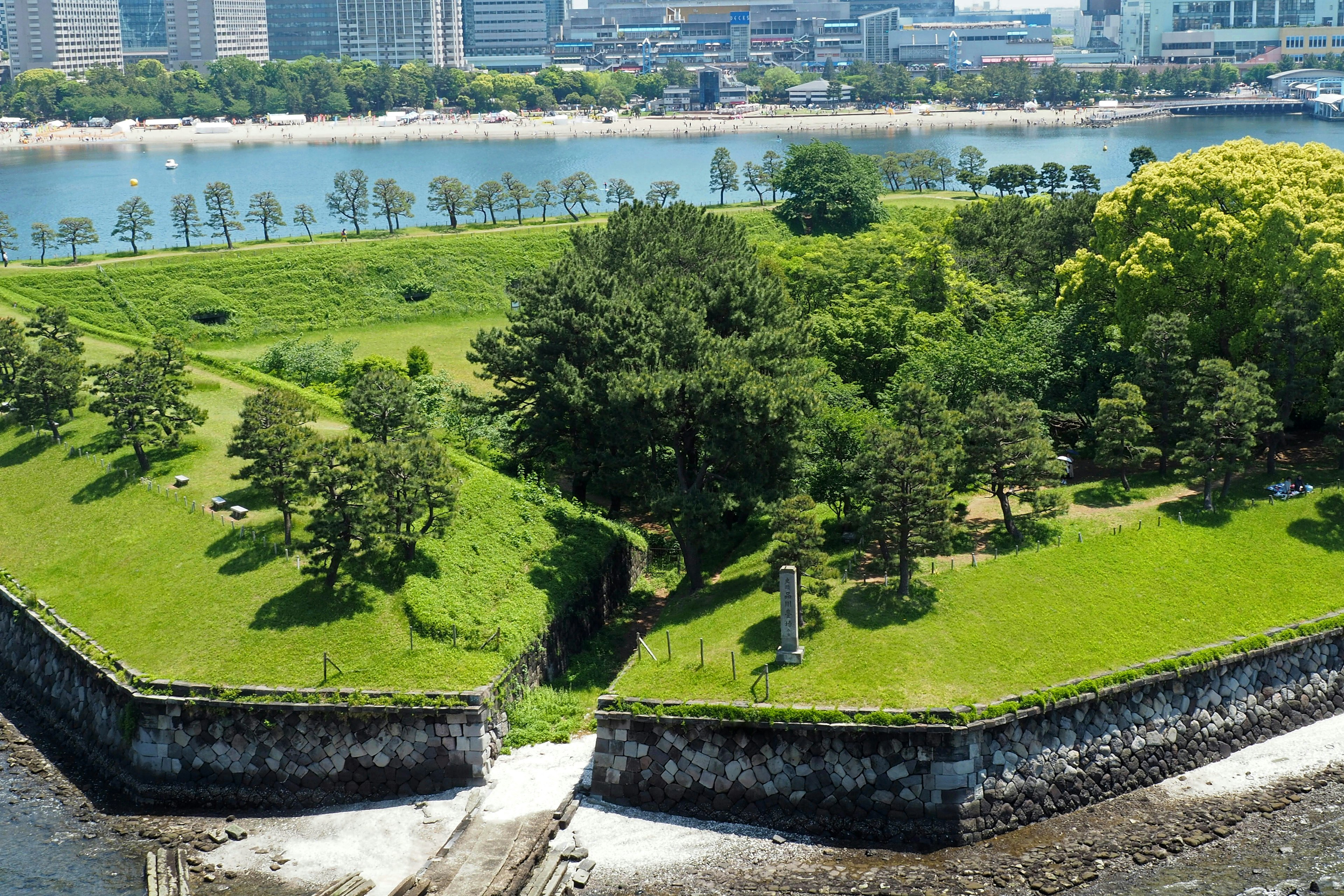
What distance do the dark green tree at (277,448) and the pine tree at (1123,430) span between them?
90.1 feet

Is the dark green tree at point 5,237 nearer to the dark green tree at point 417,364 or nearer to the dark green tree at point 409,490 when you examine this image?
the dark green tree at point 417,364

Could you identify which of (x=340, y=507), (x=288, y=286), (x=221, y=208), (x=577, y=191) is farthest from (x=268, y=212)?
(x=340, y=507)

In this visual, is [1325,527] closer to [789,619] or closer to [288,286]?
[789,619]

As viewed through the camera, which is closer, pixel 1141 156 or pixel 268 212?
pixel 268 212

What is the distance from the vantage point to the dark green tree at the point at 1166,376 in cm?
5075

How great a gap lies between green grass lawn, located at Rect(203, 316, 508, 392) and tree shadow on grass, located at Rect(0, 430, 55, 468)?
19.1 m

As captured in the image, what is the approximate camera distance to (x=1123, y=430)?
49.3m

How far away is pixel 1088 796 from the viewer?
38156 mm

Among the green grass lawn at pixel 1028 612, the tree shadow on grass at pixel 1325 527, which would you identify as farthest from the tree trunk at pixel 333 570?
the tree shadow on grass at pixel 1325 527

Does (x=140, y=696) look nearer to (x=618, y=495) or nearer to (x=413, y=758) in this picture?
(x=413, y=758)

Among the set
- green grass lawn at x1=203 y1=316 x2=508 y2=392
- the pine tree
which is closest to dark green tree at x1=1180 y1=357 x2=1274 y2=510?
the pine tree

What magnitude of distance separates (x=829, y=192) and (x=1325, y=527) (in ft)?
217

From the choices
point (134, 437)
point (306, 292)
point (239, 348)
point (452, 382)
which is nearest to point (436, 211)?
point (306, 292)

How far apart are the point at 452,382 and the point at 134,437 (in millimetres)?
22208
